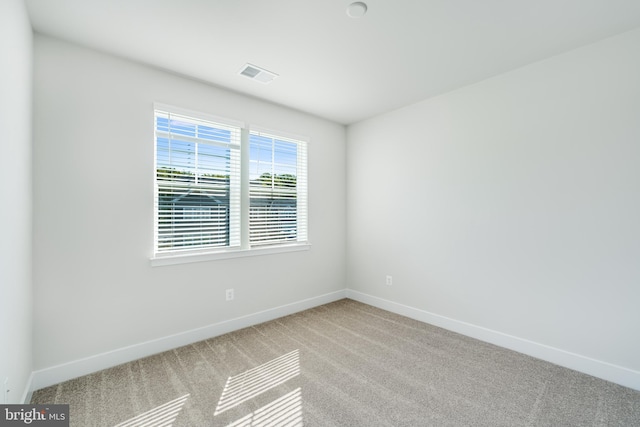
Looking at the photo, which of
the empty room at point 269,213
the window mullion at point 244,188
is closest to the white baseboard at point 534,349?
the empty room at point 269,213

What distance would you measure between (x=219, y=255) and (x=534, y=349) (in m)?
3.19

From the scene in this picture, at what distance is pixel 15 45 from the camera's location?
1.66 meters

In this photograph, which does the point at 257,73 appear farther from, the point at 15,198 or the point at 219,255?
the point at 15,198

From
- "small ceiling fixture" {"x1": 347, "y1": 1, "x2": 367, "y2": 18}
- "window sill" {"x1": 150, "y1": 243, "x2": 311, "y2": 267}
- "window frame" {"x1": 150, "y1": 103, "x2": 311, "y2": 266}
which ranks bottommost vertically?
"window sill" {"x1": 150, "y1": 243, "x2": 311, "y2": 267}

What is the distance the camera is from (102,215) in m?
2.38

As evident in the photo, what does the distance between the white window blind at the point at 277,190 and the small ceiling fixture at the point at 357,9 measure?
1.78 meters

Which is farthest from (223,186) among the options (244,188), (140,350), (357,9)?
(357,9)

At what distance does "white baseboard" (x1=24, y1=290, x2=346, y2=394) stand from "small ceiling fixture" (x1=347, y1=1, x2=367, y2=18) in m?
3.07

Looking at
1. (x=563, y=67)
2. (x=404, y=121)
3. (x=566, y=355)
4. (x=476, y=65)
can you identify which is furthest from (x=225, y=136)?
(x=566, y=355)

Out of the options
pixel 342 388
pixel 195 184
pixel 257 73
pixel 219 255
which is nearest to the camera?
pixel 342 388

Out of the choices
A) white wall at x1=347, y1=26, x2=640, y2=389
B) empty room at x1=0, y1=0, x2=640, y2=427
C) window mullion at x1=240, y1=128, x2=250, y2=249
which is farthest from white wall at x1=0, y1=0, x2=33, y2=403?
white wall at x1=347, y1=26, x2=640, y2=389

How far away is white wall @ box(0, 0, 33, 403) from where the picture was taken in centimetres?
148

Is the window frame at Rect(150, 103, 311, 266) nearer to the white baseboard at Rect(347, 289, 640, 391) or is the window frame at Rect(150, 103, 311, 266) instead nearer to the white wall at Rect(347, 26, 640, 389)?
the white wall at Rect(347, 26, 640, 389)

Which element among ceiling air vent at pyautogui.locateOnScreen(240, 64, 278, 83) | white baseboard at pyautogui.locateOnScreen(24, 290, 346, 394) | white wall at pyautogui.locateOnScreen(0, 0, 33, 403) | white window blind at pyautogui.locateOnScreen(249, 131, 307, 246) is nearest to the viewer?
white wall at pyautogui.locateOnScreen(0, 0, 33, 403)
